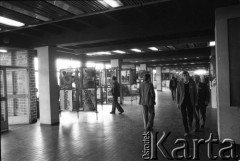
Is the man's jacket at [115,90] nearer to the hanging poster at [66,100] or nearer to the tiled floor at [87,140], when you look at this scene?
the tiled floor at [87,140]

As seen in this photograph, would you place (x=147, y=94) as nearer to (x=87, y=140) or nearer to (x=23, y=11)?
(x=87, y=140)

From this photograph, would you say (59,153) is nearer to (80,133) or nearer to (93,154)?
(93,154)

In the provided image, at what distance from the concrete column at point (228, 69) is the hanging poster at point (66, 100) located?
18.0 feet

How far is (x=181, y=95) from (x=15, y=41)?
6.30 meters

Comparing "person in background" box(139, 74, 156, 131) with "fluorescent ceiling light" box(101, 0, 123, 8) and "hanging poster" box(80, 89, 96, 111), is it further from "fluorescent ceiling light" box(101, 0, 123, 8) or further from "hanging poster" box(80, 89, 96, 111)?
"fluorescent ceiling light" box(101, 0, 123, 8)

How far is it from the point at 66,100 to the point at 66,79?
2.75 feet

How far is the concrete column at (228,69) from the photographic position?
516 cm

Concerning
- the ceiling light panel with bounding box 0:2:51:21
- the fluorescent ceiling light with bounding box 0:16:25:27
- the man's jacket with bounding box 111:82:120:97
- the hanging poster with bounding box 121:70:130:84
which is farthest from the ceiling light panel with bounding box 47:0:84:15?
the hanging poster with bounding box 121:70:130:84

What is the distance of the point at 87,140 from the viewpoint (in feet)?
19.7

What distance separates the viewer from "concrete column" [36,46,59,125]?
325 inches

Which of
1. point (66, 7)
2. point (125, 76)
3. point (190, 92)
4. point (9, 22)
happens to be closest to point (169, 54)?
point (125, 76)

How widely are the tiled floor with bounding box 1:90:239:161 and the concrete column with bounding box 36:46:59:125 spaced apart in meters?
0.49

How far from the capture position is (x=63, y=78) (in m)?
8.78

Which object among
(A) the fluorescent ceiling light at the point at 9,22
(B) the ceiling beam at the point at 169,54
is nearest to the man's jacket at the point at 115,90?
(B) the ceiling beam at the point at 169,54
